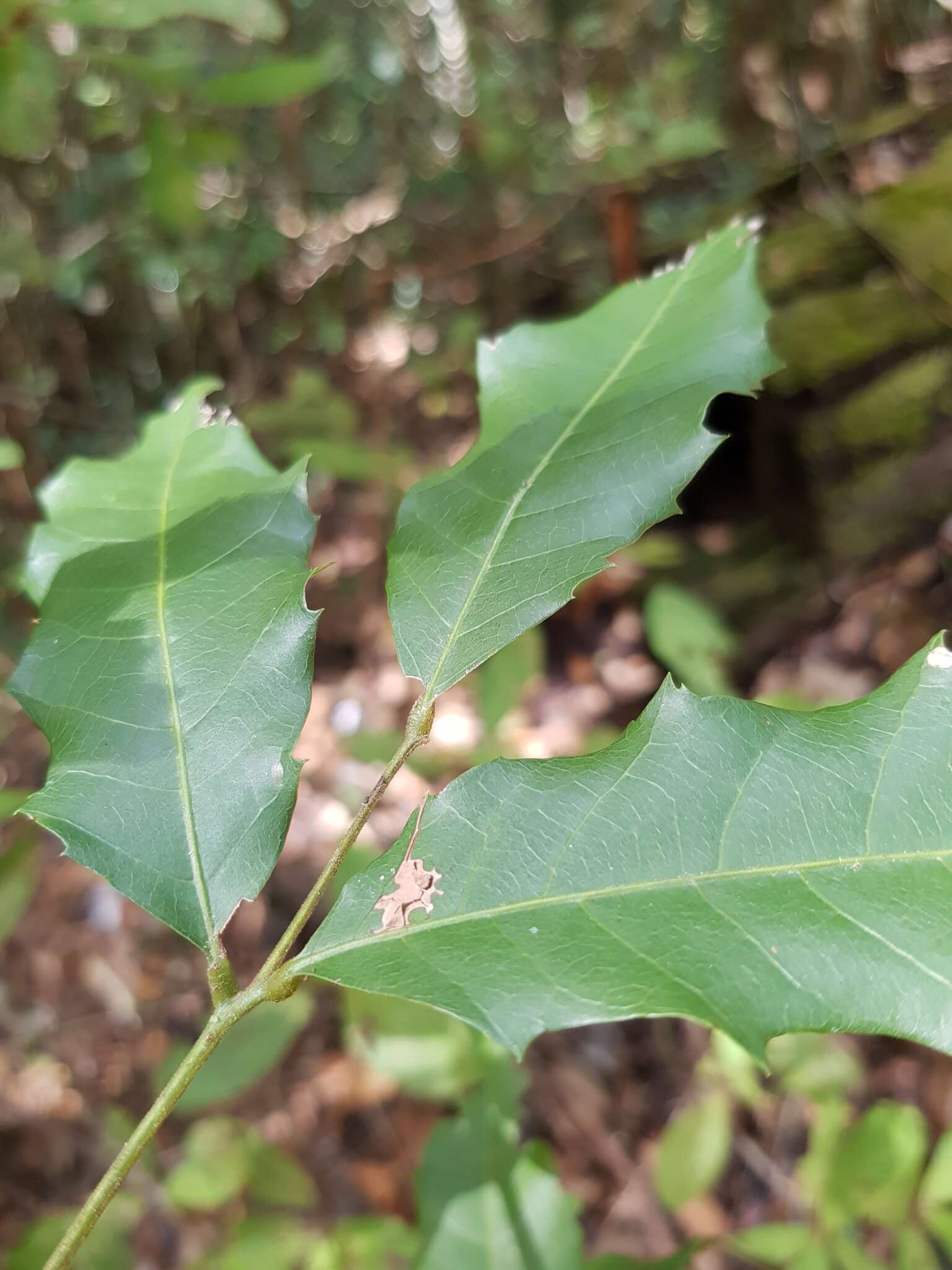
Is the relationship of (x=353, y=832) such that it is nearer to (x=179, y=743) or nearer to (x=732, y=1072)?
(x=179, y=743)

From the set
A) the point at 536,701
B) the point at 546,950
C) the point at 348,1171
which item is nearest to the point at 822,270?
the point at 536,701

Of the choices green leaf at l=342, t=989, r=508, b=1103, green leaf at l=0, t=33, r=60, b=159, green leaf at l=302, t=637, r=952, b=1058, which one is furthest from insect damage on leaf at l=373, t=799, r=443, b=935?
green leaf at l=0, t=33, r=60, b=159

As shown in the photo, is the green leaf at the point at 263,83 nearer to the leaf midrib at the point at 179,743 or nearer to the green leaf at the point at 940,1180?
the leaf midrib at the point at 179,743

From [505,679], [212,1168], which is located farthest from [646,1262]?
[505,679]

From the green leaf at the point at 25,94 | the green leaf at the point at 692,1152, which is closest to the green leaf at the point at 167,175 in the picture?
the green leaf at the point at 25,94

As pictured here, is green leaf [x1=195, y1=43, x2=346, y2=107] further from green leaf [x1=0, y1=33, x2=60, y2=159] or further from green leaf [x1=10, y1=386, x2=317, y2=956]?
green leaf [x1=10, y1=386, x2=317, y2=956]

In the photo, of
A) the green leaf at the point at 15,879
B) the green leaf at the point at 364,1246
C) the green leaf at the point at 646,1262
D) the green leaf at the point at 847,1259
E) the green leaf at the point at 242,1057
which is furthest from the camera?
the green leaf at the point at 242,1057
